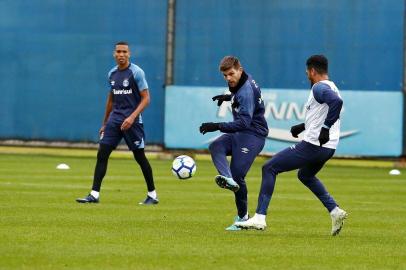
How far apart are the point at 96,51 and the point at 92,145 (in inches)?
91.4

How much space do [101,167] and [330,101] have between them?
198 inches

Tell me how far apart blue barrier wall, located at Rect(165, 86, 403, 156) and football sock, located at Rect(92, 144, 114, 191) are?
42.6 ft

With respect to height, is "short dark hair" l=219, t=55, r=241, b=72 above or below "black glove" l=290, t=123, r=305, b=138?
above

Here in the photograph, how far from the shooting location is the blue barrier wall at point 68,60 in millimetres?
31438

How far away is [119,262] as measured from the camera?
10.4m

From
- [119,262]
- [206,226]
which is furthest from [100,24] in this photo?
[119,262]

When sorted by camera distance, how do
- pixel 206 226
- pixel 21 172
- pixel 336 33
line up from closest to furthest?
pixel 206 226
pixel 21 172
pixel 336 33

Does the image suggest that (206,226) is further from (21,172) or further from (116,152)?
(116,152)

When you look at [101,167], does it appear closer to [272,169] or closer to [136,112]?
[136,112]

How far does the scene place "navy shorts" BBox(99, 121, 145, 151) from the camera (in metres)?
17.2

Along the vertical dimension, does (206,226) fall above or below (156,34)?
below

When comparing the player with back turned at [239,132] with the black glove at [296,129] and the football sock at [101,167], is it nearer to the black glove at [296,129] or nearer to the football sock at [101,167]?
the black glove at [296,129]

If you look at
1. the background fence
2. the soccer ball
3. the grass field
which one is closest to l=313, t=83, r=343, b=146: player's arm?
the grass field

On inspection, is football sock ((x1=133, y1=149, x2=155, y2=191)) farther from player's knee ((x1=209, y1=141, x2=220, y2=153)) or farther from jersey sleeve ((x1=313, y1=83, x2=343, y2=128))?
jersey sleeve ((x1=313, y1=83, x2=343, y2=128))
